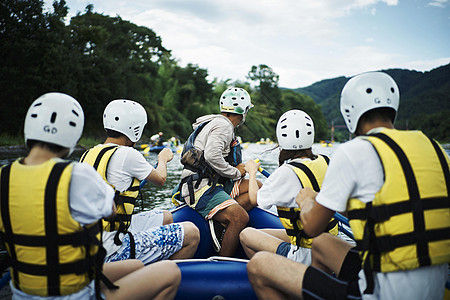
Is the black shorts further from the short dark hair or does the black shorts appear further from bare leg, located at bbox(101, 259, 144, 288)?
the short dark hair

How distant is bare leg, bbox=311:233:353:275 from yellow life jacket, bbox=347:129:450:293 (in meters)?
0.37

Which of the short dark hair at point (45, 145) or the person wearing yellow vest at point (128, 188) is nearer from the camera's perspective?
the short dark hair at point (45, 145)

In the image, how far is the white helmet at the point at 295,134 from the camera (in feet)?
7.27

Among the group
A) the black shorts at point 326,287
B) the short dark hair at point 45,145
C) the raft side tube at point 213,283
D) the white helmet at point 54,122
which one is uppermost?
the white helmet at point 54,122

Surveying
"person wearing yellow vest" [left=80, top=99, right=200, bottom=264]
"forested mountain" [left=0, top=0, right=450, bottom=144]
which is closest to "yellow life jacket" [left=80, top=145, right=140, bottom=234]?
"person wearing yellow vest" [left=80, top=99, right=200, bottom=264]

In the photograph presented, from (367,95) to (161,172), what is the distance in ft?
5.19

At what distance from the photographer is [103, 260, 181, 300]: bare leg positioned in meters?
1.59

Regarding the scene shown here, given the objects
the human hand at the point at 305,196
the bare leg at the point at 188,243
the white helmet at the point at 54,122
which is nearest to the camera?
the white helmet at the point at 54,122

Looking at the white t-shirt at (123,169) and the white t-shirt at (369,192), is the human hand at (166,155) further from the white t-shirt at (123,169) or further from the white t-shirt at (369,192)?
→ the white t-shirt at (369,192)

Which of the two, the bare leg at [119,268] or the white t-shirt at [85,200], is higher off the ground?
the white t-shirt at [85,200]

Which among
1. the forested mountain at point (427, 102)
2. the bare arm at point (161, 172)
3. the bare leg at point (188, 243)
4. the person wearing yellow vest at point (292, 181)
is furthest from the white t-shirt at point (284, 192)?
the forested mountain at point (427, 102)

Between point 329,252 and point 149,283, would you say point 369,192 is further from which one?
point 149,283

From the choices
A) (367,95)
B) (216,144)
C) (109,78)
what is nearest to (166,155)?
(216,144)

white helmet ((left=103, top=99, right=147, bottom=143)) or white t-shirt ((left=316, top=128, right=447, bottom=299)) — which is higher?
white helmet ((left=103, top=99, right=147, bottom=143))
